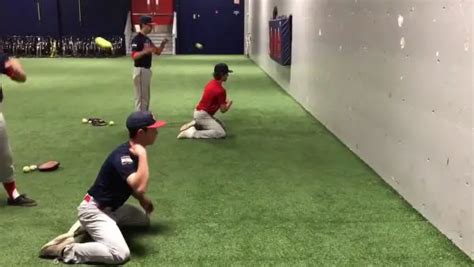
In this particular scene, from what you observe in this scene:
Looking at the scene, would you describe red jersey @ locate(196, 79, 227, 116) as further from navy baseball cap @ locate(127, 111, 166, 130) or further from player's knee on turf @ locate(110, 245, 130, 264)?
player's knee on turf @ locate(110, 245, 130, 264)

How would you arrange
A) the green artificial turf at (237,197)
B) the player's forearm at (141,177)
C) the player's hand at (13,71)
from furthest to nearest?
1. the player's hand at (13,71)
2. the green artificial turf at (237,197)
3. the player's forearm at (141,177)

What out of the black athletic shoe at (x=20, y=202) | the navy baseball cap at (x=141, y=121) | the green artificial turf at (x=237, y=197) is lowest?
the green artificial turf at (x=237, y=197)

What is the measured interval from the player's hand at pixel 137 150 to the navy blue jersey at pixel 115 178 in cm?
3

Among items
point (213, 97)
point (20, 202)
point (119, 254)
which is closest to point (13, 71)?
point (20, 202)

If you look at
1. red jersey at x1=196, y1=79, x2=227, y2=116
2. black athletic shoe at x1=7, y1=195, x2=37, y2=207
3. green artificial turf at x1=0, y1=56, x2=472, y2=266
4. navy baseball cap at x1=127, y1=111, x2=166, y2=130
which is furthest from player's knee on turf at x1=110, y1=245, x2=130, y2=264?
red jersey at x1=196, y1=79, x2=227, y2=116

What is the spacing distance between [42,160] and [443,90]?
4516 millimetres

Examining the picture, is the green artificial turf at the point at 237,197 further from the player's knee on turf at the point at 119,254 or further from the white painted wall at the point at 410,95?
the white painted wall at the point at 410,95

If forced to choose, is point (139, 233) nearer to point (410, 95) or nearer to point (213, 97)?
point (410, 95)

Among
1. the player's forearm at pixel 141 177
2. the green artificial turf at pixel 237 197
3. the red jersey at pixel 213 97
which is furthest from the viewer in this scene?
the red jersey at pixel 213 97

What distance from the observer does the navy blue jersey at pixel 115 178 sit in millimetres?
3633

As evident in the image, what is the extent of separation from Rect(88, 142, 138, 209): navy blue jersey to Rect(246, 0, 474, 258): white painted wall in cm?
238

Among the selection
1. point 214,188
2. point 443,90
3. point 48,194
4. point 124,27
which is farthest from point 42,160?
point 124,27

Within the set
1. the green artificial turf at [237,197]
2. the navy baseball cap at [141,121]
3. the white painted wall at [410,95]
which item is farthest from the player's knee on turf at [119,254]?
the white painted wall at [410,95]

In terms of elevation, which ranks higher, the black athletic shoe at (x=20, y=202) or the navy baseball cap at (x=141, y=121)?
the navy baseball cap at (x=141, y=121)
